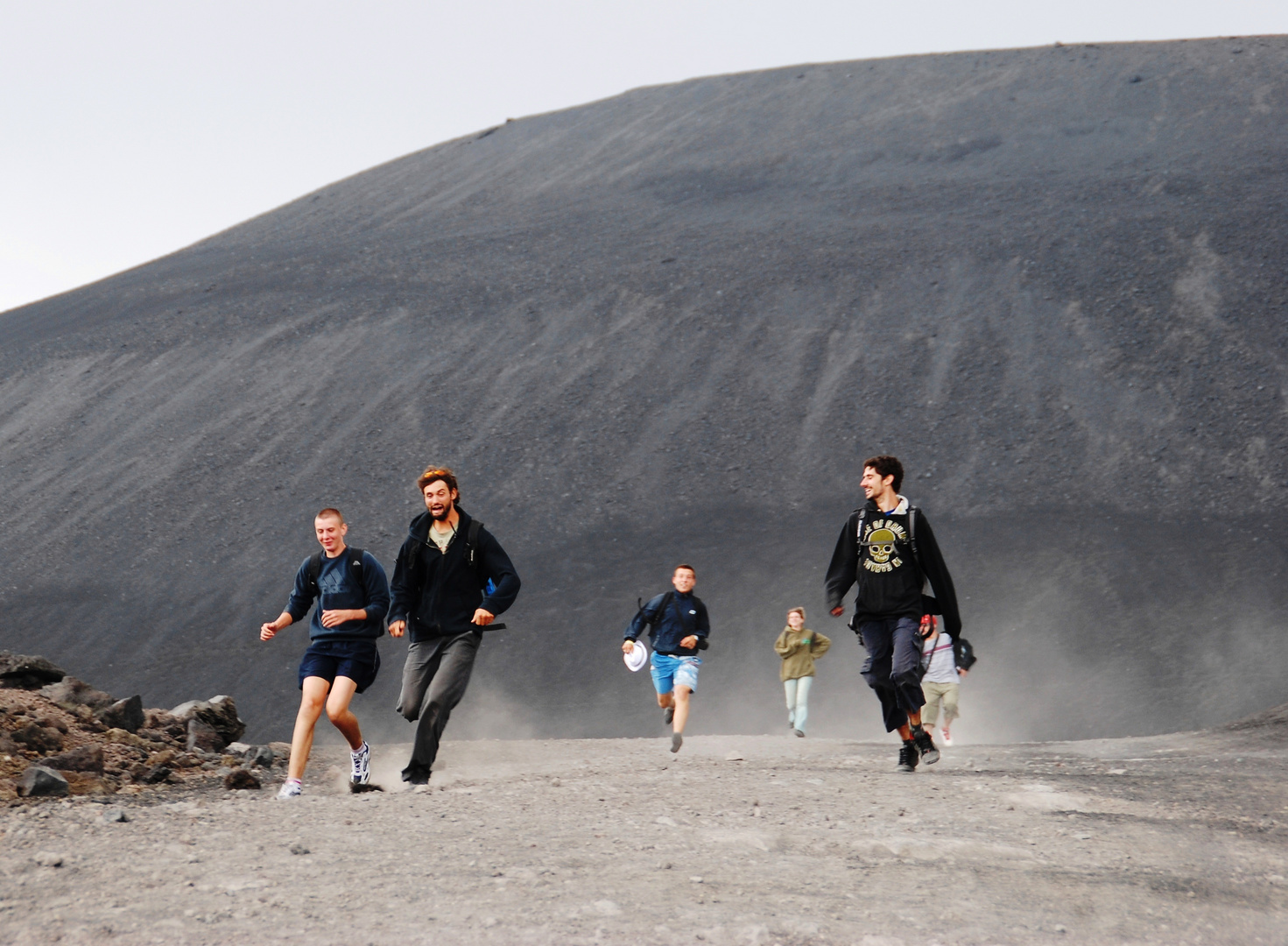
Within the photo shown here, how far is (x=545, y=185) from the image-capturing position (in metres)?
41.5

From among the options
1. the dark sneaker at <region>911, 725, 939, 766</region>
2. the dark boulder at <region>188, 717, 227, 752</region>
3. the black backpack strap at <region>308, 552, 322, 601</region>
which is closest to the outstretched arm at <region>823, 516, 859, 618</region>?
the dark sneaker at <region>911, 725, 939, 766</region>

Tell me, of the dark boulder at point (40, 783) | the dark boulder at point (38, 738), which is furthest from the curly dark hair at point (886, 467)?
the dark boulder at point (38, 738)

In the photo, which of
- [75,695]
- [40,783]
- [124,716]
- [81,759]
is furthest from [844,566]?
[75,695]

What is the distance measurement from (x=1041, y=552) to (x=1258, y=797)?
43.2ft

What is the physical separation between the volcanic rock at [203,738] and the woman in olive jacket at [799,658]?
5380 millimetres

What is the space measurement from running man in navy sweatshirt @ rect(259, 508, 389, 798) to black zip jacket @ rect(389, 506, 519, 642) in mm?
138

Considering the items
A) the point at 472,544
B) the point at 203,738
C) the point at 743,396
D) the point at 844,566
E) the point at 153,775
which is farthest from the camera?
the point at 743,396

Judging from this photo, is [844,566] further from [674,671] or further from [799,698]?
[799,698]

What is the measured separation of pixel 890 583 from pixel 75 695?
7243 mm

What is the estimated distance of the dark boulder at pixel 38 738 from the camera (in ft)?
26.6

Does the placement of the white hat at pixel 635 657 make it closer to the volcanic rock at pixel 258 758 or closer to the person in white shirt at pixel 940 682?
the person in white shirt at pixel 940 682

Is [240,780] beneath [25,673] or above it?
beneath

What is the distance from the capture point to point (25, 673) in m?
10.8

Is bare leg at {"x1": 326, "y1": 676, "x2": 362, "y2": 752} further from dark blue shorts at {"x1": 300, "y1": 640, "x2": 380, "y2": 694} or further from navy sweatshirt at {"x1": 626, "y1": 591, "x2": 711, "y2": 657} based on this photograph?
navy sweatshirt at {"x1": 626, "y1": 591, "x2": 711, "y2": 657}
